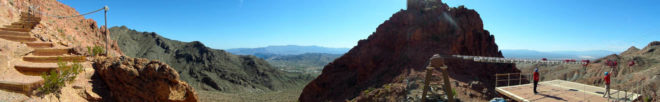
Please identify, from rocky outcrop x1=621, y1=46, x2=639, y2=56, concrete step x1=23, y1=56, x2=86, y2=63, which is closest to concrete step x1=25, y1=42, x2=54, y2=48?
concrete step x1=23, y1=56, x2=86, y2=63

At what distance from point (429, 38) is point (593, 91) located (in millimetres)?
12402

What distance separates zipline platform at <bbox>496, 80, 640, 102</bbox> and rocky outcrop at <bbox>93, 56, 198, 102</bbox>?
1240 centimetres

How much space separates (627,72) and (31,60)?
54.0m

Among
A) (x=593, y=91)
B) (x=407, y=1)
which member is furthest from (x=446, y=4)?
(x=593, y=91)

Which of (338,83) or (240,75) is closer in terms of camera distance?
(338,83)

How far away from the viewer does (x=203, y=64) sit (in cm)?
7800

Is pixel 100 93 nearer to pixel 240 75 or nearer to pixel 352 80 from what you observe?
pixel 352 80

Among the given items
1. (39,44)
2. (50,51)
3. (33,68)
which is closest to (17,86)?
(33,68)

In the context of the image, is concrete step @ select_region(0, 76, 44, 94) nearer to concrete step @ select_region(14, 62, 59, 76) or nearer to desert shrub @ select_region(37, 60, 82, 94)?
desert shrub @ select_region(37, 60, 82, 94)

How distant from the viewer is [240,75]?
7956 cm

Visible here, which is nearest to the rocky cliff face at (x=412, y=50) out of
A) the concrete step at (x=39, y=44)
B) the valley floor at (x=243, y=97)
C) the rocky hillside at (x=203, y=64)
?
the concrete step at (x=39, y=44)

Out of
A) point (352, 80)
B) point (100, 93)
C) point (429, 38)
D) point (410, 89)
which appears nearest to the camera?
point (100, 93)

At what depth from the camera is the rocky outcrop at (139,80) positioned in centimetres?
1009

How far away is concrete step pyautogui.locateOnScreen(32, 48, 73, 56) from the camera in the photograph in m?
9.85
